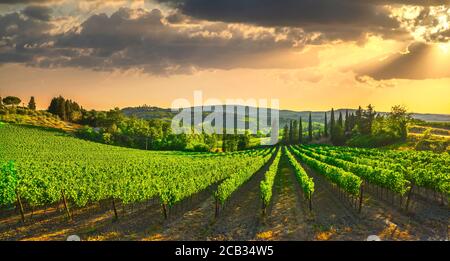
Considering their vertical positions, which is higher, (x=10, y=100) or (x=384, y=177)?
(x=10, y=100)

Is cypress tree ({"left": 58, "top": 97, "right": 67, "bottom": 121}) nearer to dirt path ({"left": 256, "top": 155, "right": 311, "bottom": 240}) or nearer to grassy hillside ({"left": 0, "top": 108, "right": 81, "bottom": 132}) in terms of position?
grassy hillside ({"left": 0, "top": 108, "right": 81, "bottom": 132})

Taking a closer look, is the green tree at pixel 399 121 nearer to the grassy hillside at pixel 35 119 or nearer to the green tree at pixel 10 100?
the grassy hillside at pixel 35 119

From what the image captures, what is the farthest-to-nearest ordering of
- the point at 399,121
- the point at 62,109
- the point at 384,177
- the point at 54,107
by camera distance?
1. the point at 54,107
2. the point at 62,109
3. the point at 399,121
4. the point at 384,177

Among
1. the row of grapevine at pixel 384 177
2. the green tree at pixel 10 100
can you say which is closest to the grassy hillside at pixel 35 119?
the green tree at pixel 10 100

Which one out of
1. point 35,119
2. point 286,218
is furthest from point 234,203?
point 35,119

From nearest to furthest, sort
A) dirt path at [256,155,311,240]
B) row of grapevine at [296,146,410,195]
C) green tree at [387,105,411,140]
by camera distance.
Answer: dirt path at [256,155,311,240], row of grapevine at [296,146,410,195], green tree at [387,105,411,140]

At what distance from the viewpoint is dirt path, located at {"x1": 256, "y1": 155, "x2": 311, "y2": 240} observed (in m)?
28.0

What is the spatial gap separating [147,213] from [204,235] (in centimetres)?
964

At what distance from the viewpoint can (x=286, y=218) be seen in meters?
32.9

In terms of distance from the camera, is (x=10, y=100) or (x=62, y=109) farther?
(x=62, y=109)

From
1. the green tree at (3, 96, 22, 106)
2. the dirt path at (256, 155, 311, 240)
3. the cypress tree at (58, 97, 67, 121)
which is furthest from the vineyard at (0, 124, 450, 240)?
the green tree at (3, 96, 22, 106)

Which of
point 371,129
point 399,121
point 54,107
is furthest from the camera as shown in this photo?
point 54,107

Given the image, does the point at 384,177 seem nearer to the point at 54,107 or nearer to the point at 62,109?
the point at 62,109
